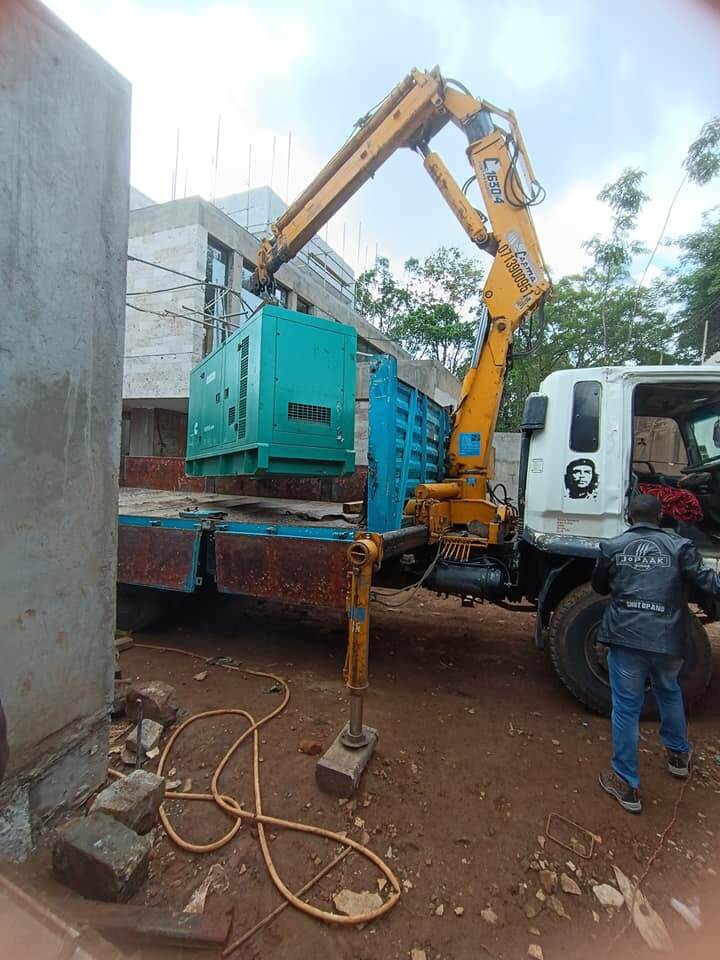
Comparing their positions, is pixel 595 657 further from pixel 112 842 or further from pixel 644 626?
pixel 112 842

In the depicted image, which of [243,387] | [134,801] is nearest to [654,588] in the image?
[134,801]

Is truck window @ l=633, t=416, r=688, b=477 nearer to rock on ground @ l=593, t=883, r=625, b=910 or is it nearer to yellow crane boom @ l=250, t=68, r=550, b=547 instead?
yellow crane boom @ l=250, t=68, r=550, b=547

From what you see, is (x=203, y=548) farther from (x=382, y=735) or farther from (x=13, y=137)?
(x=13, y=137)

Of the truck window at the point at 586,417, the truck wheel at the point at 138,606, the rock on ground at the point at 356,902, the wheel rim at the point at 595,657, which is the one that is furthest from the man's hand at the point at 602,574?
the truck wheel at the point at 138,606

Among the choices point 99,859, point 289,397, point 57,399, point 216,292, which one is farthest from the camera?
point 216,292

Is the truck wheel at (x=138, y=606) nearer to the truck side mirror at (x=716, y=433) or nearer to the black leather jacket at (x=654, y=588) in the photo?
the black leather jacket at (x=654, y=588)

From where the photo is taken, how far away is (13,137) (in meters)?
1.53

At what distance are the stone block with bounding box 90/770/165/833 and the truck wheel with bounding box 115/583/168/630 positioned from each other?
285cm

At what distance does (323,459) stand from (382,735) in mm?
2574

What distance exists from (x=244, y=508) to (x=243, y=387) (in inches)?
54.8

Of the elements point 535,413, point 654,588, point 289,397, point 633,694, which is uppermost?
point 289,397

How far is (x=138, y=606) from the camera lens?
15.3 feet

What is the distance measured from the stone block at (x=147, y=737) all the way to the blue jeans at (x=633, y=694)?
8.58ft

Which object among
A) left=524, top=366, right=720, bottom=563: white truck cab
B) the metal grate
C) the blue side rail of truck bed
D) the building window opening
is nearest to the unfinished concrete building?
the building window opening
